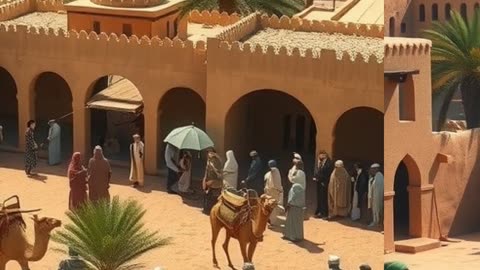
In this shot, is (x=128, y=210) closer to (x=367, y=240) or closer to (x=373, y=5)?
(x=367, y=240)

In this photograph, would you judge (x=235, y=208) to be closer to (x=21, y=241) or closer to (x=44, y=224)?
(x=44, y=224)

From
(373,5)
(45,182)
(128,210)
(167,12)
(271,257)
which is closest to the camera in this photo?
(128,210)

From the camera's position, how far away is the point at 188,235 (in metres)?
A: 23.9

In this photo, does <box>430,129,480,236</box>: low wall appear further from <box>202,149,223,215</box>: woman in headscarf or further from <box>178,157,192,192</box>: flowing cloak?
<box>178,157,192,192</box>: flowing cloak

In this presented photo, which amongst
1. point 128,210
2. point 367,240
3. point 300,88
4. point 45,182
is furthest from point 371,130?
point 128,210

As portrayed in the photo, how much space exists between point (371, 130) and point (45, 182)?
625 cm

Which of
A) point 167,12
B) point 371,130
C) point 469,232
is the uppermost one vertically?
point 167,12

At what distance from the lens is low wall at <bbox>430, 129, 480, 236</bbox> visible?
2697cm

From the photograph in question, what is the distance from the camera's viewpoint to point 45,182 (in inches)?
1061

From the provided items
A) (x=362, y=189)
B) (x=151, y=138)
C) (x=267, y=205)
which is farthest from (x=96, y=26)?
(x=267, y=205)

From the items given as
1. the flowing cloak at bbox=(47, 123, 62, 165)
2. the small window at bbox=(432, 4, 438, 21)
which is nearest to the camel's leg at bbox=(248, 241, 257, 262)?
the flowing cloak at bbox=(47, 123, 62, 165)

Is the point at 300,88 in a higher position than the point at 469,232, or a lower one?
higher

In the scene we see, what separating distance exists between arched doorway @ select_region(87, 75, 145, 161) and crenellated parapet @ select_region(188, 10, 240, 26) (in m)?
2.24

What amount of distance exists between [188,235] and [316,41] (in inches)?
242
